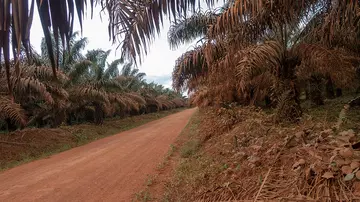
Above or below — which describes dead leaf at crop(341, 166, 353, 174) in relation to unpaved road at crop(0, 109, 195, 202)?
above

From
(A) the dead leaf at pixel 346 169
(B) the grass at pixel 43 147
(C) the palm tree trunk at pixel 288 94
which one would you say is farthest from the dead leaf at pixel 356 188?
(B) the grass at pixel 43 147

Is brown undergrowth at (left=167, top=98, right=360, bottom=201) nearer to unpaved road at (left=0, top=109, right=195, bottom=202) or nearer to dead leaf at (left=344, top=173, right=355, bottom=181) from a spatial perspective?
dead leaf at (left=344, top=173, right=355, bottom=181)

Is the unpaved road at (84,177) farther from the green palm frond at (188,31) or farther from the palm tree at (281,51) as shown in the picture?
the green palm frond at (188,31)

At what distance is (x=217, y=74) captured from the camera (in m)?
6.70

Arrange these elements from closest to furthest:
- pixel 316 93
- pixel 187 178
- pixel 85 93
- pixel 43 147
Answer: pixel 187 178 < pixel 43 147 < pixel 316 93 < pixel 85 93

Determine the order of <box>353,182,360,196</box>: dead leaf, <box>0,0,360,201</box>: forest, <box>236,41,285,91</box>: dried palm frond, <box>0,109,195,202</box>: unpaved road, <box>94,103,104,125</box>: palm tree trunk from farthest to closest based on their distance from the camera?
<box>94,103,104,125</box>: palm tree trunk < <box>236,41,285,91</box>: dried palm frond < <box>0,109,195,202</box>: unpaved road < <box>353,182,360,196</box>: dead leaf < <box>0,0,360,201</box>: forest

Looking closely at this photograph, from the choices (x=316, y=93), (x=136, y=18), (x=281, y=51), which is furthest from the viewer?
(x=316, y=93)

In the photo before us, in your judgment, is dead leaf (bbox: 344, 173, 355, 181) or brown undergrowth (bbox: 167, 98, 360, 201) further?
brown undergrowth (bbox: 167, 98, 360, 201)

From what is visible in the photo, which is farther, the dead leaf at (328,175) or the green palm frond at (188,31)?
the green palm frond at (188,31)

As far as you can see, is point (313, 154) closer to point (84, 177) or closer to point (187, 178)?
point (187, 178)

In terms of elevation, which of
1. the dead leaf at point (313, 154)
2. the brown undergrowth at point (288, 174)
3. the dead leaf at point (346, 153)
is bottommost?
the brown undergrowth at point (288, 174)

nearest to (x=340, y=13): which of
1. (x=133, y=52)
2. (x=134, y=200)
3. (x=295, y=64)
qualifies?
(x=295, y=64)

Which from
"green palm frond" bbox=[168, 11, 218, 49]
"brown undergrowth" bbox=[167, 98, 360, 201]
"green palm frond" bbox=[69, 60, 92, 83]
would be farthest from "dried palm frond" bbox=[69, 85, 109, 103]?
"brown undergrowth" bbox=[167, 98, 360, 201]

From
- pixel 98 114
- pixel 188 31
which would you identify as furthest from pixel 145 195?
pixel 98 114
